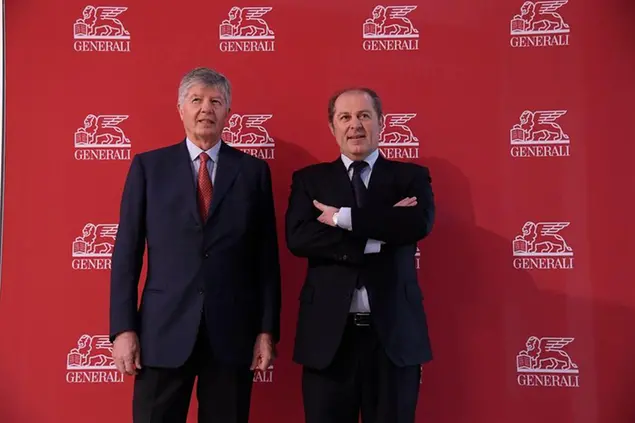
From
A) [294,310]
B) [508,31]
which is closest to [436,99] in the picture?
[508,31]

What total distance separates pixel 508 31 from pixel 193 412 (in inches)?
97.1

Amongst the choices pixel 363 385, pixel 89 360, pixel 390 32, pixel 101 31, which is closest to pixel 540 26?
pixel 390 32

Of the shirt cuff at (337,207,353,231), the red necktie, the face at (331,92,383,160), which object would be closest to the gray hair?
the red necktie

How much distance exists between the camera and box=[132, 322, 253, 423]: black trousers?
2104mm

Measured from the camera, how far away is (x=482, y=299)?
279 centimetres

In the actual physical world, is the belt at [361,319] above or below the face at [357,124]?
below

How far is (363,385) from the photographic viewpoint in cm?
213

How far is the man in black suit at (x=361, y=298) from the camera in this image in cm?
208

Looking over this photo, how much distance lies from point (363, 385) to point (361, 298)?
33 centimetres

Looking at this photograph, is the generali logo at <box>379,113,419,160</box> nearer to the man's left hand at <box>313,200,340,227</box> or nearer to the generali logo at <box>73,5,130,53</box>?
the man's left hand at <box>313,200,340,227</box>

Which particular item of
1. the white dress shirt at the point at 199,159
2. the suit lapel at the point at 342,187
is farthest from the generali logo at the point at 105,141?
A: the suit lapel at the point at 342,187

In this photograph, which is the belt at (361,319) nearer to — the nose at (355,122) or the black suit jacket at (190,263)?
the black suit jacket at (190,263)

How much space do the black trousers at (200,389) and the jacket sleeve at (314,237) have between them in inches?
18.8

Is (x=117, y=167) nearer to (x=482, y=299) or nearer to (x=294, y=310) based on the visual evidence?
(x=294, y=310)
